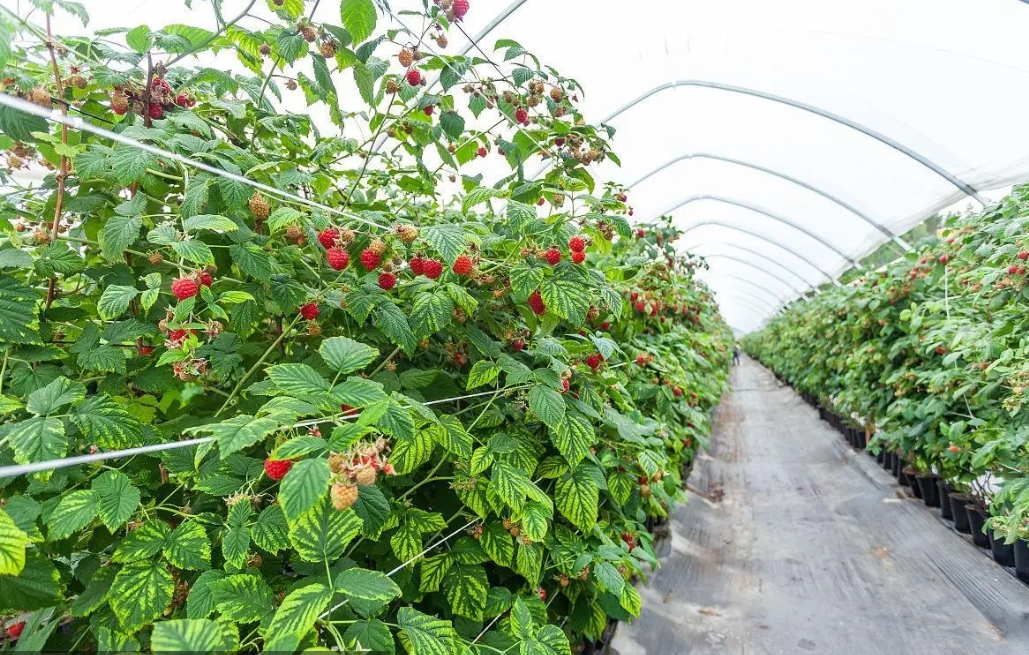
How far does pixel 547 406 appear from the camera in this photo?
1.24m

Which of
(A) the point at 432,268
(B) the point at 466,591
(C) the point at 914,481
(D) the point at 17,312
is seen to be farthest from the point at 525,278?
(C) the point at 914,481

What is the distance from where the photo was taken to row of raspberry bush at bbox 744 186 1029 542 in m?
2.49

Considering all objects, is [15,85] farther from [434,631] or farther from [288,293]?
[434,631]

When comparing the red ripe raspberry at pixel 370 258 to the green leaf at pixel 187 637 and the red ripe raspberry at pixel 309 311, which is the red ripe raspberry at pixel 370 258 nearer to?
the red ripe raspberry at pixel 309 311

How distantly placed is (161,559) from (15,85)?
0.91 m

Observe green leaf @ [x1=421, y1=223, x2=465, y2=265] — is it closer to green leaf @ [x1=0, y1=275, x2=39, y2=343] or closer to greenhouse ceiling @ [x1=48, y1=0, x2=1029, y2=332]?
green leaf @ [x1=0, y1=275, x2=39, y2=343]

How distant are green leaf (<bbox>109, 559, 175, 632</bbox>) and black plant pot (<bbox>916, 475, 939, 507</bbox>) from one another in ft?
15.7

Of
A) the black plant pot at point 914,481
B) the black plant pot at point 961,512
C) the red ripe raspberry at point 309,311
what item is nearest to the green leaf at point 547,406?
the red ripe raspberry at point 309,311

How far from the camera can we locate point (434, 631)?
2.98ft

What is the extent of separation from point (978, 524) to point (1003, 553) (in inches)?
14.0

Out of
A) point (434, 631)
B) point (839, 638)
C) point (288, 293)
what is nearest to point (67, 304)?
point (288, 293)

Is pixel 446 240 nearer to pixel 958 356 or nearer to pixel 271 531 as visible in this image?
pixel 271 531

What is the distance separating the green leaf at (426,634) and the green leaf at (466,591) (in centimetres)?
26

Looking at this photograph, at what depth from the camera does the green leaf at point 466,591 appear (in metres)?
1.19
